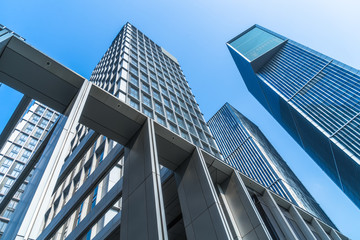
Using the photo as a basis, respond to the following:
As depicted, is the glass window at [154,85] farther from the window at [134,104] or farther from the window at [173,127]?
the window at [134,104]

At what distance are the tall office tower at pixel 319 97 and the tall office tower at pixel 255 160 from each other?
22.8m

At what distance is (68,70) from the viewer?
929cm

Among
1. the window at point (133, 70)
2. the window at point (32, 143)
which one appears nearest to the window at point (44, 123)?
the window at point (32, 143)

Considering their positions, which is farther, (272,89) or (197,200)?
(272,89)

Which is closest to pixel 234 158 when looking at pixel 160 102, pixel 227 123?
pixel 227 123

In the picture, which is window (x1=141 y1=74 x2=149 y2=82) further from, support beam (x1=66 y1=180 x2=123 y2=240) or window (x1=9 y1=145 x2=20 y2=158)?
window (x1=9 y1=145 x2=20 y2=158)

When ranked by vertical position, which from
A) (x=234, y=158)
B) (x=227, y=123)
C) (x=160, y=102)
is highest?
(x=160, y=102)

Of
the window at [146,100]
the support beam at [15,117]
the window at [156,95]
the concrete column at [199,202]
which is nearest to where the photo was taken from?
the concrete column at [199,202]

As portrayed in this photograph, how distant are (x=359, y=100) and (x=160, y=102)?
58928 millimetres

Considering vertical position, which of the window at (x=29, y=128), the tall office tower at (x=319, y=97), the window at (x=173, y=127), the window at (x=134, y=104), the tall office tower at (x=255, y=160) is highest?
the tall office tower at (x=319, y=97)

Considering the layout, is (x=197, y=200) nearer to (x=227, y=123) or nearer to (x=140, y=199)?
(x=140, y=199)

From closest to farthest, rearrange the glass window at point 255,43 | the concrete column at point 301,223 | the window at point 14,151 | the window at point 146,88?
1. the concrete column at point 301,223
2. the window at point 146,88
3. the window at point 14,151
4. the glass window at point 255,43

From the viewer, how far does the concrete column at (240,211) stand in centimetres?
1008

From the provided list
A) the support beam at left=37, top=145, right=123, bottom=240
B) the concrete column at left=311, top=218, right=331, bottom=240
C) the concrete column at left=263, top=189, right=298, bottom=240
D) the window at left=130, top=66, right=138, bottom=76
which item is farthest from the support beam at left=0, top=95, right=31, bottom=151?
the concrete column at left=311, top=218, right=331, bottom=240
